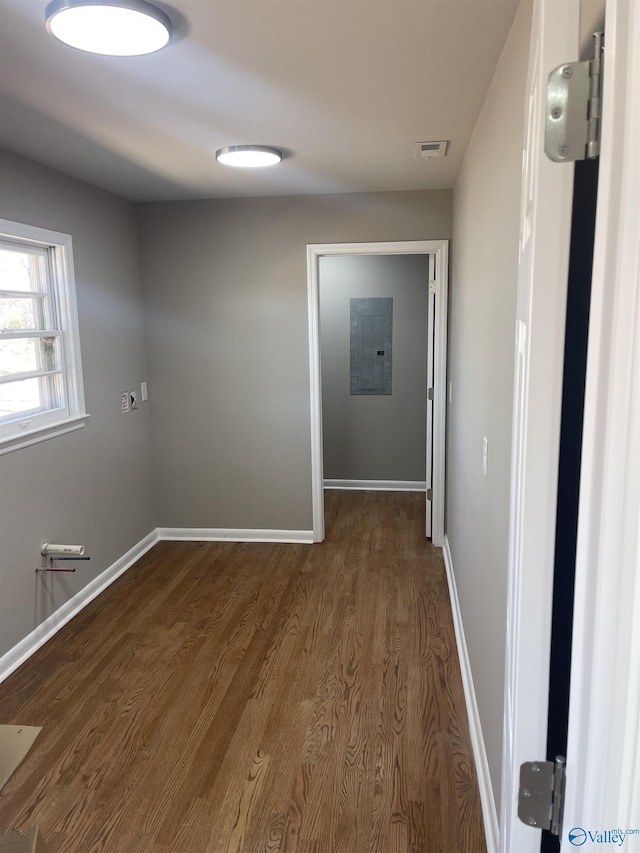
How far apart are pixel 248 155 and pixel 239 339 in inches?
60.2

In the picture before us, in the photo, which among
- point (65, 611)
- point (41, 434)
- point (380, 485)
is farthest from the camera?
point (380, 485)

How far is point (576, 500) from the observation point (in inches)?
28.1

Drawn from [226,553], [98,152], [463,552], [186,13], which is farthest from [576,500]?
[226,553]

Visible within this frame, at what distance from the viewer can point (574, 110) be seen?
24.5 inches

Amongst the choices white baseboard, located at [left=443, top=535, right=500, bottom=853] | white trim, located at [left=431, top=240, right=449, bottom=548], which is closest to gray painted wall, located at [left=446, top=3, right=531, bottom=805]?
white baseboard, located at [left=443, top=535, right=500, bottom=853]

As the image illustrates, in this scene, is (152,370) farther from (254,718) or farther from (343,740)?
(343,740)

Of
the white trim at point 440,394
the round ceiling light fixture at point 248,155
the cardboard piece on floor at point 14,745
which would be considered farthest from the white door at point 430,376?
the cardboard piece on floor at point 14,745

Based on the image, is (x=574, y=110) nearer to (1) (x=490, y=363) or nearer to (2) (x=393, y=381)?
(1) (x=490, y=363)

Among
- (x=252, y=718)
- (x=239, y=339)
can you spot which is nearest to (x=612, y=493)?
(x=252, y=718)

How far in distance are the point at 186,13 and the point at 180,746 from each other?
242 centimetres

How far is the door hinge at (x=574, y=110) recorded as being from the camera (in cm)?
61

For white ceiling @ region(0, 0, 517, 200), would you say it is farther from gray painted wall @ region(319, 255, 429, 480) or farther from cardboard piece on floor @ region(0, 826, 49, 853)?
gray painted wall @ region(319, 255, 429, 480)

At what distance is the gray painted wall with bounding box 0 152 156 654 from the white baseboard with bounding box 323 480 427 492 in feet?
6.07

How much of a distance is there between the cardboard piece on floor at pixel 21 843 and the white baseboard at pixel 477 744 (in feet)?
4.11
